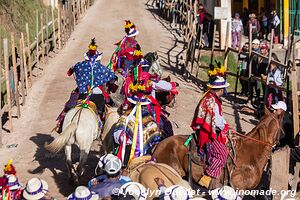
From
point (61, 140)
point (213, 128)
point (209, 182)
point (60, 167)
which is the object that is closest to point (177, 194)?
point (213, 128)

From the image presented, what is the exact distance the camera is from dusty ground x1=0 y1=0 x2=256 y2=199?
12.4 metres

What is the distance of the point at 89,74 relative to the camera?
36.7ft

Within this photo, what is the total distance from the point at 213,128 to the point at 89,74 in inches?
122

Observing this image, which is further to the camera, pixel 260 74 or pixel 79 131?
pixel 260 74

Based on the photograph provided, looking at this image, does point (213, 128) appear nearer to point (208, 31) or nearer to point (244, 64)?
point (244, 64)

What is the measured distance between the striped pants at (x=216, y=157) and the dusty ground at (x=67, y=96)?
2856mm

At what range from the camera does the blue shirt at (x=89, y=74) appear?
1113cm

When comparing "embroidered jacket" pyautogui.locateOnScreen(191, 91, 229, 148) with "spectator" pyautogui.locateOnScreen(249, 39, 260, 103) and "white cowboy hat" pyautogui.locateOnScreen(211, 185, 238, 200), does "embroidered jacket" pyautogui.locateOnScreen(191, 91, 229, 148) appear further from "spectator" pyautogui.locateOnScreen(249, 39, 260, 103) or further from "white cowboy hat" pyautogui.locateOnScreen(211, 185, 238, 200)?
"spectator" pyautogui.locateOnScreen(249, 39, 260, 103)

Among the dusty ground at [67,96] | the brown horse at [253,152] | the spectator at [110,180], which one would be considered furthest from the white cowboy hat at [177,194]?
the dusty ground at [67,96]

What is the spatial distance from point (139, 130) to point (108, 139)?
1.52m

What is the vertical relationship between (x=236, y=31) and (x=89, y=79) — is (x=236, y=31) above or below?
above

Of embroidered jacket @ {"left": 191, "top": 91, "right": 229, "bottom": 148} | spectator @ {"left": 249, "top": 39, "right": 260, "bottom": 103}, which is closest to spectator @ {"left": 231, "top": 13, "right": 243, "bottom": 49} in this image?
spectator @ {"left": 249, "top": 39, "right": 260, "bottom": 103}

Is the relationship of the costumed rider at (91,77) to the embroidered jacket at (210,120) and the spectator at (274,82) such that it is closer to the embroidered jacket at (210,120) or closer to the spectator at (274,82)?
the embroidered jacket at (210,120)

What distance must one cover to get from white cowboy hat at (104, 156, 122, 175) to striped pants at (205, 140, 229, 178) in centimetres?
208
